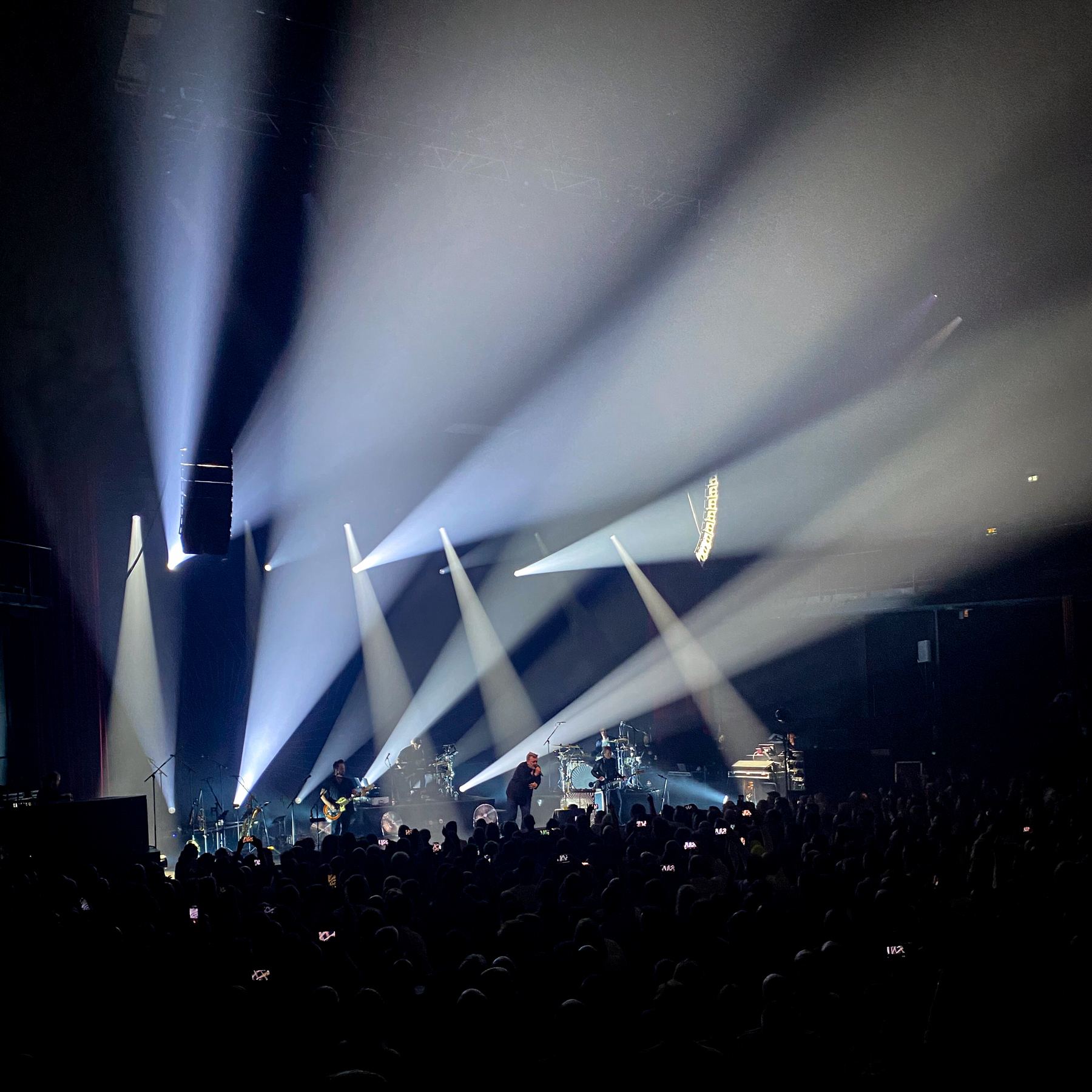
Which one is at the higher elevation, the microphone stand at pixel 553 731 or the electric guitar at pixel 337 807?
the microphone stand at pixel 553 731

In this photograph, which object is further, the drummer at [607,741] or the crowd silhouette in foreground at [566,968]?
the drummer at [607,741]

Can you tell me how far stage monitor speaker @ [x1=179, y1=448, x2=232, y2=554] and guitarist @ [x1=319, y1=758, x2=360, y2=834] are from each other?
4.65 m

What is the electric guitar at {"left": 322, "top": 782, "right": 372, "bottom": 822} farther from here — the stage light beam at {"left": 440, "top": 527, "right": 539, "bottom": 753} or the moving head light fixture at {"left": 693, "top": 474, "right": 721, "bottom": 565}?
the stage light beam at {"left": 440, "top": 527, "right": 539, "bottom": 753}

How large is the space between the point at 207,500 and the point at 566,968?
9.25 meters

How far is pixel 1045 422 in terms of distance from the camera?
55.2 ft

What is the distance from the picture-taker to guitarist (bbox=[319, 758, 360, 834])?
1502 cm

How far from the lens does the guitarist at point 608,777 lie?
702 inches

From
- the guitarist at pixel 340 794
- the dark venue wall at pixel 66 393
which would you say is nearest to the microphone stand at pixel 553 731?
the guitarist at pixel 340 794

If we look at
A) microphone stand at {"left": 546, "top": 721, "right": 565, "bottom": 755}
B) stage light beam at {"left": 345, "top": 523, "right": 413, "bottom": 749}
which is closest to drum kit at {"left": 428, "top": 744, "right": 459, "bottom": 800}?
stage light beam at {"left": 345, "top": 523, "right": 413, "bottom": 749}

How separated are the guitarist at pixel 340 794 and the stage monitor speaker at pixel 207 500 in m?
4.65

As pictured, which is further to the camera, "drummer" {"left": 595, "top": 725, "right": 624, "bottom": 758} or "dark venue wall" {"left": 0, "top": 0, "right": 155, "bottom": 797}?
"drummer" {"left": 595, "top": 725, "right": 624, "bottom": 758}

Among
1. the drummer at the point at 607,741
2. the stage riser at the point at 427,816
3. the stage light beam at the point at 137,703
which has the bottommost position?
the stage riser at the point at 427,816

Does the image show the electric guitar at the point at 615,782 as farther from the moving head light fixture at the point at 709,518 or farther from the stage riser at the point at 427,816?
the moving head light fixture at the point at 709,518

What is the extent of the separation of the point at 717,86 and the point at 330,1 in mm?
4018
